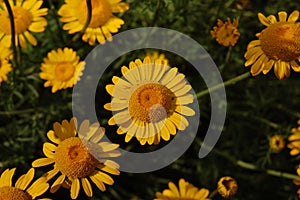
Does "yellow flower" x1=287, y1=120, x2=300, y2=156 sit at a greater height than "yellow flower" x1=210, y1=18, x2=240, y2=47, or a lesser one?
lesser

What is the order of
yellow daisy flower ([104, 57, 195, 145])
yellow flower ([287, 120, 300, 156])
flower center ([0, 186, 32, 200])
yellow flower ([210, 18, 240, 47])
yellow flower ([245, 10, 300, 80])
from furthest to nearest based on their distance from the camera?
yellow flower ([287, 120, 300, 156]), yellow flower ([210, 18, 240, 47]), yellow flower ([245, 10, 300, 80]), yellow daisy flower ([104, 57, 195, 145]), flower center ([0, 186, 32, 200])

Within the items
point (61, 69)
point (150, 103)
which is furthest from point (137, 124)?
point (61, 69)

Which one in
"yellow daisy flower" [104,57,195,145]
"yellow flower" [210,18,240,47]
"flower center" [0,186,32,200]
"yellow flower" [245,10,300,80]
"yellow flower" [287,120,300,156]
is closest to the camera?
"flower center" [0,186,32,200]

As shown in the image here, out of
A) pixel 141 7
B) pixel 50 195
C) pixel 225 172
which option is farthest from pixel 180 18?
pixel 50 195

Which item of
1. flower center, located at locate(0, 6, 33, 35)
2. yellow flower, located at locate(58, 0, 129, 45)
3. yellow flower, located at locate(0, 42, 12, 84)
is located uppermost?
yellow flower, located at locate(58, 0, 129, 45)

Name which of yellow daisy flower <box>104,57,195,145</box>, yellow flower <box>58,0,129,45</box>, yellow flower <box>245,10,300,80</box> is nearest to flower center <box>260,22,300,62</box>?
yellow flower <box>245,10,300,80</box>

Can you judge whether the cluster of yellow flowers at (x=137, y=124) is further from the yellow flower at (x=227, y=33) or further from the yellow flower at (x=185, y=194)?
the yellow flower at (x=227, y=33)

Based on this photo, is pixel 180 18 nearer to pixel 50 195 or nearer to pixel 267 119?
pixel 267 119

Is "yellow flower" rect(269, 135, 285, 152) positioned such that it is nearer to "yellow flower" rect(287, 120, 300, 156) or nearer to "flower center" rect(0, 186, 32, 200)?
"yellow flower" rect(287, 120, 300, 156)
